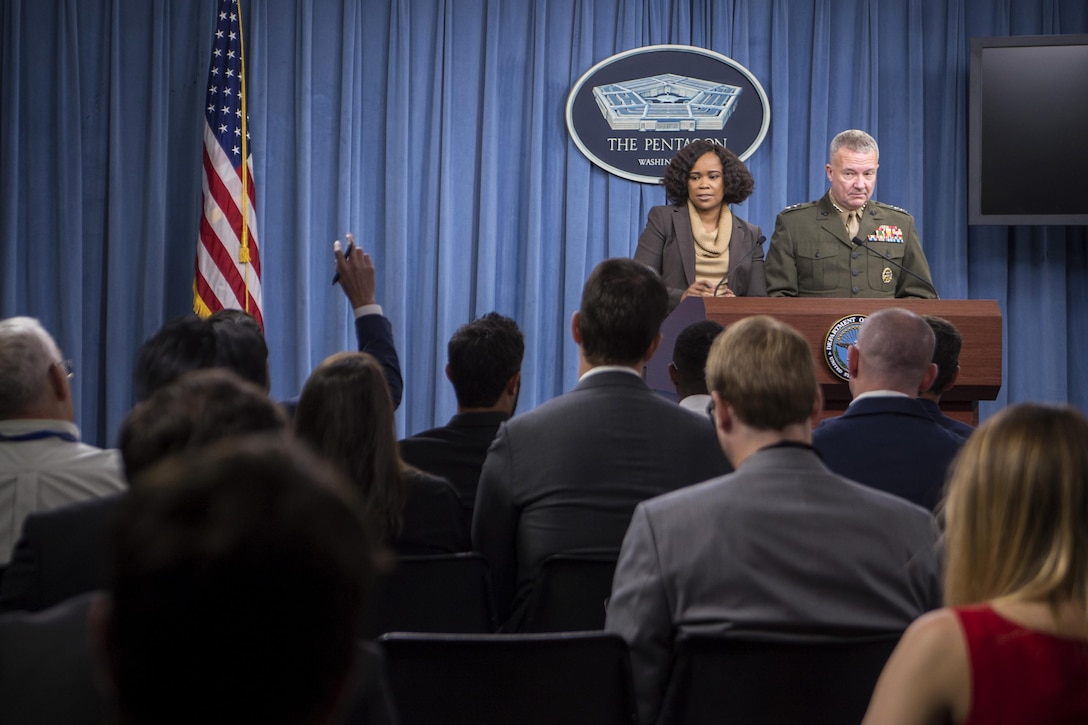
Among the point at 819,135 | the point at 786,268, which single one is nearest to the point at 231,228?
the point at 786,268

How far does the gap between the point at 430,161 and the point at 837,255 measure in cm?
259

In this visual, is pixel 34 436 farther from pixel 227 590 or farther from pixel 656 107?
pixel 656 107

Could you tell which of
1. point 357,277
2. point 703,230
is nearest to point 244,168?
point 703,230

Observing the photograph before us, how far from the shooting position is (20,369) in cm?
221

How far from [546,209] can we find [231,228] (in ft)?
6.06

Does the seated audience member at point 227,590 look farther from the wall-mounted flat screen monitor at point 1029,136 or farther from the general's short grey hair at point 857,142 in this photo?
the wall-mounted flat screen monitor at point 1029,136

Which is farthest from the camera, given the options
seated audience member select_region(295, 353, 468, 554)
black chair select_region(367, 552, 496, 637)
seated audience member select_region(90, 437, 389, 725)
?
seated audience member select_region(295, 353, 468, 554)

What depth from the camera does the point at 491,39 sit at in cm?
671

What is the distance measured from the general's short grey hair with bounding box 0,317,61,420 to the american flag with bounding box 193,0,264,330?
149 inches

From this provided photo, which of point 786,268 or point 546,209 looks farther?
point 546,209

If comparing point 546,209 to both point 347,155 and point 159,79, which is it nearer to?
point 347,155

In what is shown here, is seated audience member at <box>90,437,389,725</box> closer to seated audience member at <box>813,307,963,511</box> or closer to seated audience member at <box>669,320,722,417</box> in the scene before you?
seated audience member at <box>813,307,963,511</box>

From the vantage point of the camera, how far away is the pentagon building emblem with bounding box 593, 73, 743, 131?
666cm

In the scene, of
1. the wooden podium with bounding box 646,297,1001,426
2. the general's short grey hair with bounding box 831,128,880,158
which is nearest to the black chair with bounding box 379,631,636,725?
the wooden podium with bounding box 646,297,1001,426
